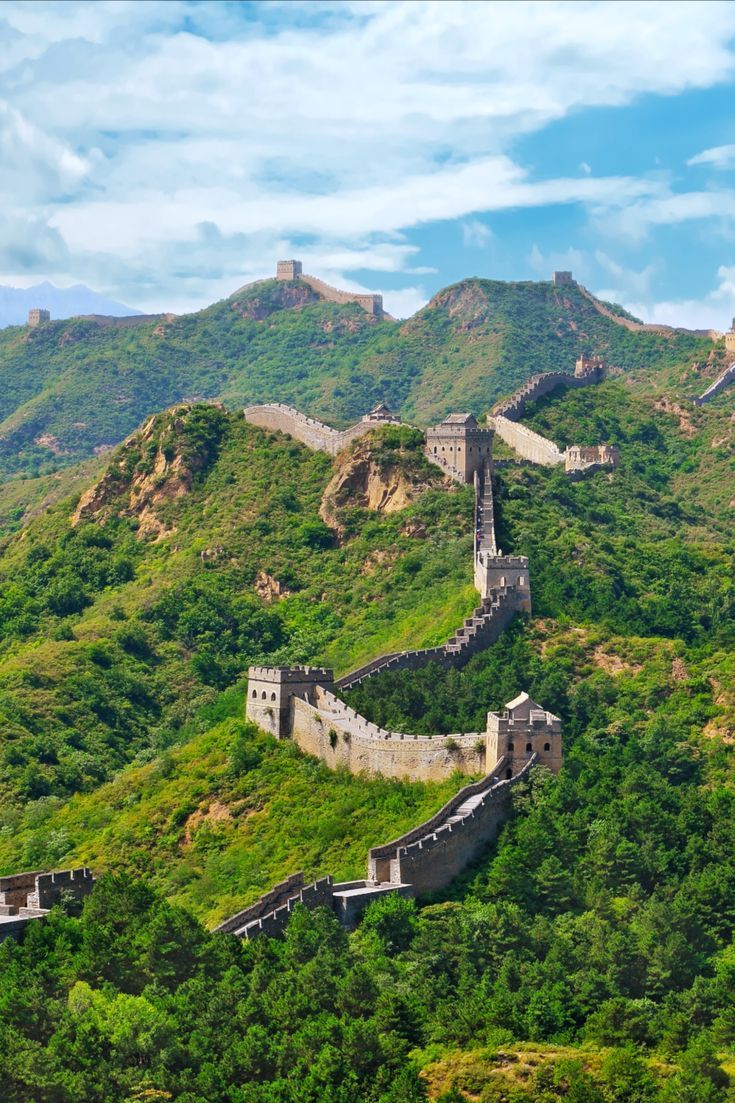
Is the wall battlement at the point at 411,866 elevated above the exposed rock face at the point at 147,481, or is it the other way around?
the exposed rock face at the point at 147,481

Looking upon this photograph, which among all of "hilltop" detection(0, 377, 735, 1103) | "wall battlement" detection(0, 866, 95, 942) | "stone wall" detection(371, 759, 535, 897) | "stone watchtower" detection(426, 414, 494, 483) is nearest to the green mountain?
"hilltop" detection(0, 377, 735, 1103)

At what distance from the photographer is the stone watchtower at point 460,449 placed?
11419 cm

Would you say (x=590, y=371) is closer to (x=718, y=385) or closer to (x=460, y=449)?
(x=718, y=385)

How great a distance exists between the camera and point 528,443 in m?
133

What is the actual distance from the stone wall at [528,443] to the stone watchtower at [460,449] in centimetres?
1395

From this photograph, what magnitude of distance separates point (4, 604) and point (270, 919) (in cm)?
5509

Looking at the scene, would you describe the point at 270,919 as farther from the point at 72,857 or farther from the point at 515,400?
the point at 515,400

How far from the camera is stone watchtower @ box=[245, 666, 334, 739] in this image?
8600cm

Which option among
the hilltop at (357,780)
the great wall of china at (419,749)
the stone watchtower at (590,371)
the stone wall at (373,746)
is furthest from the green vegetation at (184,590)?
the stone watchtower at (590,371)

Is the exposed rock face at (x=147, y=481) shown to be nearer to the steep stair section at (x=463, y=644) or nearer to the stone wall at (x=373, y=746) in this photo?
the steep stair section at (x=463, y=644)

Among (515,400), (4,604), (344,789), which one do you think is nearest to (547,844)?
(344,789)

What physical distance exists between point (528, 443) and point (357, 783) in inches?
2106

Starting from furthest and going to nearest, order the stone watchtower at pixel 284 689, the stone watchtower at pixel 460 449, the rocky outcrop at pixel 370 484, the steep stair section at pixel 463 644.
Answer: the rocky outcrop at pixel 370 484, the stone watchtower at pixel 460 449, the steep stair section at pixel 463 644, the stone watchtower at pixel 284 689

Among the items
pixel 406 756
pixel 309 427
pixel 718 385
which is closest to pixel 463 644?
pixel 406 756
